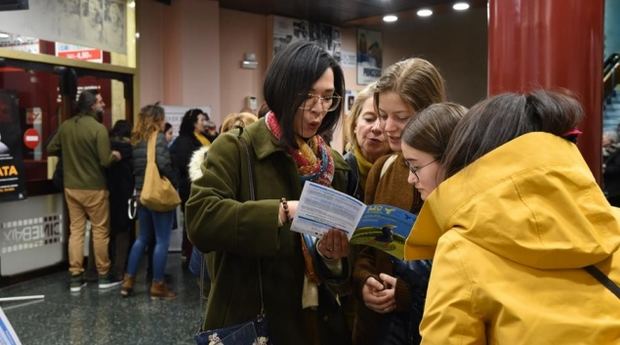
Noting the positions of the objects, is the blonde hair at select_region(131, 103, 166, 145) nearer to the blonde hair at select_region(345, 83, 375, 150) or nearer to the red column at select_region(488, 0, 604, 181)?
the blonde hair at select_region(345, 83, 375, 150)

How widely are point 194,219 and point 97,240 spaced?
424 cm

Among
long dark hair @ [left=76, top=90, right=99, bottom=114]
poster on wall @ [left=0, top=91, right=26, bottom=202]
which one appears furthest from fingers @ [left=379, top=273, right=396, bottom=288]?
long dark hair @ [left=76, top=90, right=99, bottom=114]

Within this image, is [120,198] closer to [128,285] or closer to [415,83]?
[128,285]

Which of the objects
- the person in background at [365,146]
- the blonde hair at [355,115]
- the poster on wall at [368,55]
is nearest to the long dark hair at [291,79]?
the person in background at [365,146]

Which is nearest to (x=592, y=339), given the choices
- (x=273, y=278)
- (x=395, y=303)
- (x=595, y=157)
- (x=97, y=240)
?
(x=395, y=303)

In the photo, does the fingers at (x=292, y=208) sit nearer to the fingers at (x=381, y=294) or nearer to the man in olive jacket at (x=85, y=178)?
the fingers at (x=381, y=294)

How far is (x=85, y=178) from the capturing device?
17.6ft

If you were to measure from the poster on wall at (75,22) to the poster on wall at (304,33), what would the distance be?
2.86 meters

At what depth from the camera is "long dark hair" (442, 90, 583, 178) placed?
3.55 feet

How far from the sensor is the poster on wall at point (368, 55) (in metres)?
10.7

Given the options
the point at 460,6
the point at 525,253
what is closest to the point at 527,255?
the point at 525,253

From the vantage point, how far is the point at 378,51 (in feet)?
36.4

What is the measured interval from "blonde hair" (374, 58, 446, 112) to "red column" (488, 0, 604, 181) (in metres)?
0.37

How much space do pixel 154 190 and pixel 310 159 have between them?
11.3ft
